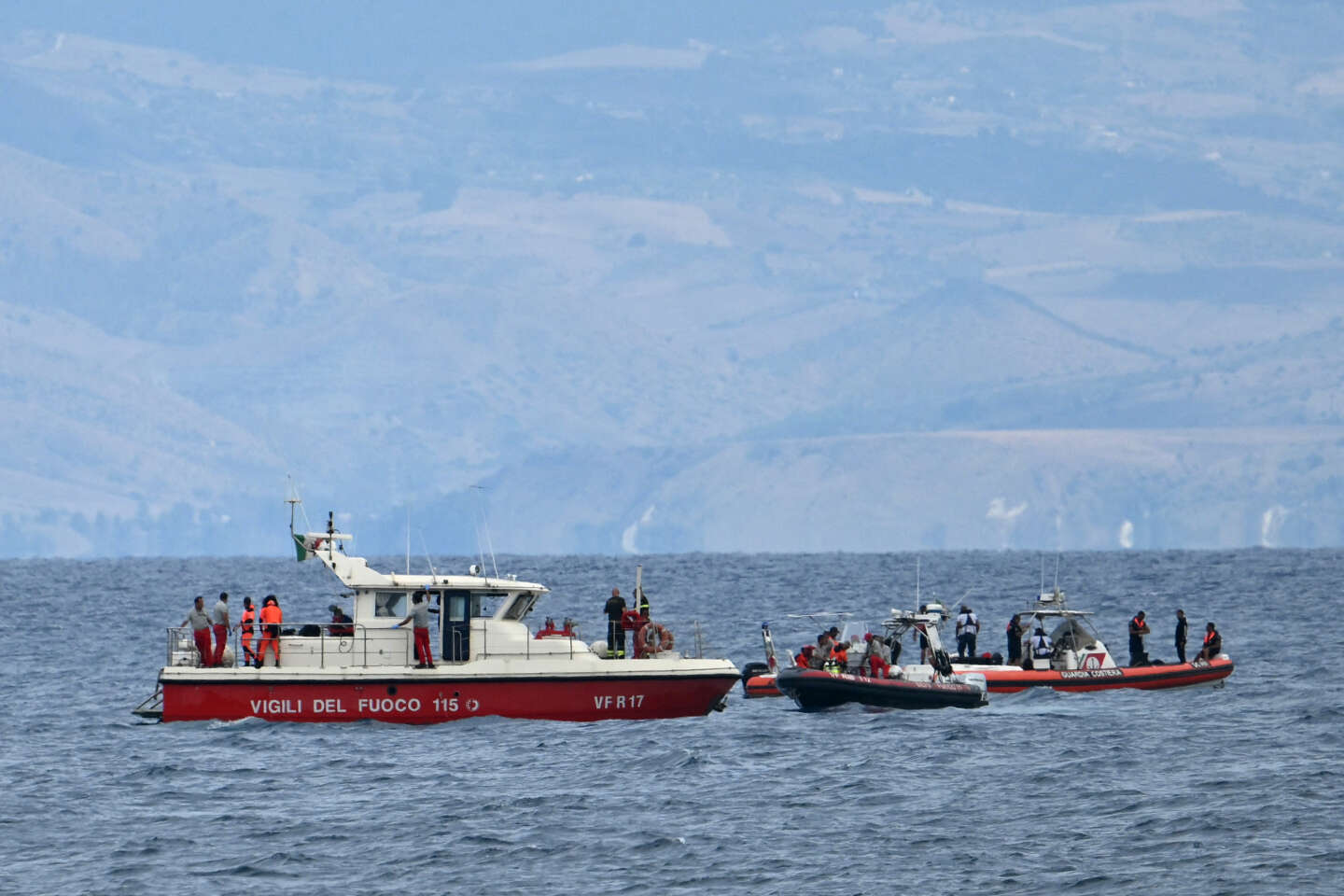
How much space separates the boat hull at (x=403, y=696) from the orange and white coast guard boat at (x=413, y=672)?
0.06ft

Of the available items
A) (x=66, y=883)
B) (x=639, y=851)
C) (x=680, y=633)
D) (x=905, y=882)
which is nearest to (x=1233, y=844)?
(x=905, y=882)

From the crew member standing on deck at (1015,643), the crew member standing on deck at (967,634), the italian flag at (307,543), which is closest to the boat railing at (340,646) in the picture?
the italian flag at (307,543)

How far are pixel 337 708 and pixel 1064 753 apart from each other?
513 inches

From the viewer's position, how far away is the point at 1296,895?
30531mm

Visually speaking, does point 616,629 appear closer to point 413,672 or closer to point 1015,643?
point 413,672

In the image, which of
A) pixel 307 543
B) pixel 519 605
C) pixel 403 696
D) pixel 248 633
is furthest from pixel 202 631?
pixel 519 605

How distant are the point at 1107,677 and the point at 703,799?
1692 cm

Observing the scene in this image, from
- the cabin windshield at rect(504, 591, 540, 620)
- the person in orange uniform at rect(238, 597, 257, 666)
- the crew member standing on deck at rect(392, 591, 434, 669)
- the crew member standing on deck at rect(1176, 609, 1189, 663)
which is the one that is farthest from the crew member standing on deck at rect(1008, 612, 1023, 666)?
the person in orange uniform at rect(238, 597, 257, 666)

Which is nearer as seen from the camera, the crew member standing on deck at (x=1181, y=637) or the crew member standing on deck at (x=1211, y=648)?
the crew member standing on deck at (x=1211, y=648)

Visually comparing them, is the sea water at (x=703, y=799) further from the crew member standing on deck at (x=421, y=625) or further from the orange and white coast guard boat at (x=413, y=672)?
the crew member standing on deck at (x=421, y=625)

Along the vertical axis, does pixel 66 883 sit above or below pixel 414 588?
below

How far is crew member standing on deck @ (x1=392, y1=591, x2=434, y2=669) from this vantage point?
43.8m

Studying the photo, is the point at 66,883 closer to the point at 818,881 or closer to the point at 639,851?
the point at 639,851

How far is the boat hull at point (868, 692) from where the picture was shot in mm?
47594
